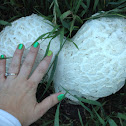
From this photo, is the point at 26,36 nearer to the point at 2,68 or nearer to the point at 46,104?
the point at 2,68

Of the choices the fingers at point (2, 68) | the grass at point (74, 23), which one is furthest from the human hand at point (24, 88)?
the grass at point (74, 23)

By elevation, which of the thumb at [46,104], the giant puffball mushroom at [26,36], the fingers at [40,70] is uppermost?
the giant puffball mushroom at [26,36]

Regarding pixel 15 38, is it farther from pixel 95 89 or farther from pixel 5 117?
pixel 95 89

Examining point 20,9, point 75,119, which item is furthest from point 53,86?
point 20,9

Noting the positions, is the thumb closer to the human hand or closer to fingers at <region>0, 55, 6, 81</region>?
the human hand

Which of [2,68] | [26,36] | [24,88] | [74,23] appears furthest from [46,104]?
[74,23]

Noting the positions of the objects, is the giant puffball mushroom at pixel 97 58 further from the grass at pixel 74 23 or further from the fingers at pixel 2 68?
the fingers at pixel 2 68
